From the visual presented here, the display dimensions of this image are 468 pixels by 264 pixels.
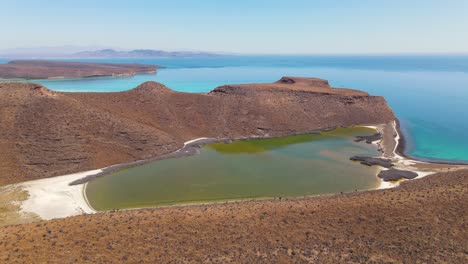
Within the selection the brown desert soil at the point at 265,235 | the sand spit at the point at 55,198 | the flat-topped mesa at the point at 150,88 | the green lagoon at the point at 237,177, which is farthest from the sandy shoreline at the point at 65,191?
the flat-topped mesa at the point at 150,88

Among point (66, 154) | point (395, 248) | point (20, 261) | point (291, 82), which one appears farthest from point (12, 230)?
point (291, 82)

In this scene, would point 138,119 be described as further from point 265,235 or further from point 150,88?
point 265,235

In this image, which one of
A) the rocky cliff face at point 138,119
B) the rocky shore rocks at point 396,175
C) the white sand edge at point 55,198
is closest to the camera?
the white sand edge at point 55,198

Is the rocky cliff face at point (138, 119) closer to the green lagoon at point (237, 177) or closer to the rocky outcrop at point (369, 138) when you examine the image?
the green lagoon at point (237, 177)

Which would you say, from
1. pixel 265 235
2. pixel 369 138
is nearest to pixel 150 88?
pixel 369 138

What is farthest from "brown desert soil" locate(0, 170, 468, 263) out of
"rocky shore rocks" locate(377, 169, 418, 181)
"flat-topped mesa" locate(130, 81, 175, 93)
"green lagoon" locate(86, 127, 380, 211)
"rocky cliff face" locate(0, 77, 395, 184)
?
"flat-topped mesa" locate(130, 81, 175, 93)
